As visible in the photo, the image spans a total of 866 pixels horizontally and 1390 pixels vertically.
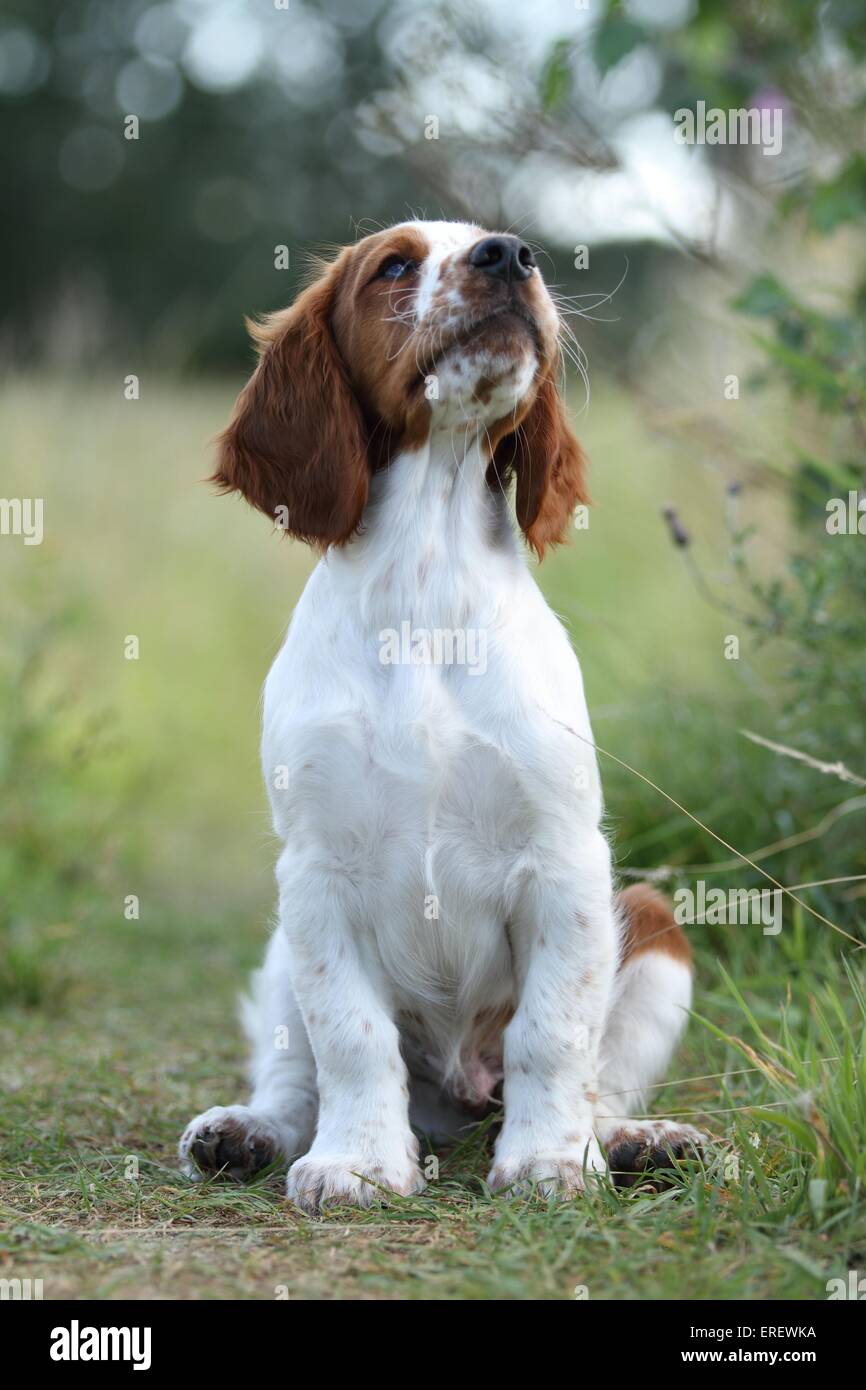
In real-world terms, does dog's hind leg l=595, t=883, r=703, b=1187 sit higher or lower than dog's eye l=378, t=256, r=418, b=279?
lower

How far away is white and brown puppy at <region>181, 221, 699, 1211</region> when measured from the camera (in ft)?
9.46

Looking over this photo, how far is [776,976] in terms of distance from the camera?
409 cm

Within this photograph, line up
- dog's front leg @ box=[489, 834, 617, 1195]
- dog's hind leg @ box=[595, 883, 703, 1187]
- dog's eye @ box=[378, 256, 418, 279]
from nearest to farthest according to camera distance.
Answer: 1. dog's front leg @ box=[489, 834, 617, 1195]
2. dog's eye @ box=[378, 256, 418, 279]
3. dog's hind leg @ box=[595, 883, 703, 1187]

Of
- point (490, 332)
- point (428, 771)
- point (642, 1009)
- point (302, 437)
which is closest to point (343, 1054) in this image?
point (428, 771)

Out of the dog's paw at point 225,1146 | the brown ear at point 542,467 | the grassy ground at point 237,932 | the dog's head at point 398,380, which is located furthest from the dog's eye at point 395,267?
the dog's paw at point 225,1146

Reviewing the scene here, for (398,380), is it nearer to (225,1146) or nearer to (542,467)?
(542,467)

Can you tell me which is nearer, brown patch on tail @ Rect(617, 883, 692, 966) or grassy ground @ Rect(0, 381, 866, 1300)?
grassy ground @ Rect(0, 381, 866, 1300)

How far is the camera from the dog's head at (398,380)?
119 inches

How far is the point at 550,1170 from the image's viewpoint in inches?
108

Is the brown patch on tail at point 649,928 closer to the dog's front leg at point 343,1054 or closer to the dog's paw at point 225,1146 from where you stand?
the dog's front leg at point 343,1054

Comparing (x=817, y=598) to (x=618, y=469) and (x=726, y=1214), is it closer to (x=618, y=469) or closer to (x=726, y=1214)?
(x=726, y=1214)

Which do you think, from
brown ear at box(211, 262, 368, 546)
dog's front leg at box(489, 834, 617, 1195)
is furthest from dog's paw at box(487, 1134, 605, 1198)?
brown ear at box(211, 262, 368, 546)

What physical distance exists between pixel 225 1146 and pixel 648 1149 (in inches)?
34.2

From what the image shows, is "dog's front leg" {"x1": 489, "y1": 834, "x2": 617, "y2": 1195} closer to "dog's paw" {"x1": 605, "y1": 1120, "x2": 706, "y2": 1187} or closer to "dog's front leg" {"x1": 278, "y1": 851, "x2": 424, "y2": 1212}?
"dog's paw" {"x1": 605, "y1": 1120, "x2": 706, "y2": 1187}
